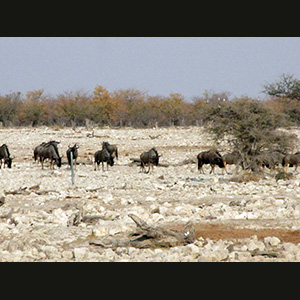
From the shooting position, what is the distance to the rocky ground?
8070 mm

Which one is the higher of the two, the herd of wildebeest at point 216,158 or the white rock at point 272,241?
the herd of wildebeest at point 216,158

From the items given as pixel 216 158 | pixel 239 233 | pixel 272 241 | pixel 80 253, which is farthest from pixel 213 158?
pixel 80 253

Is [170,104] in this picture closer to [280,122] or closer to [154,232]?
[280,122]

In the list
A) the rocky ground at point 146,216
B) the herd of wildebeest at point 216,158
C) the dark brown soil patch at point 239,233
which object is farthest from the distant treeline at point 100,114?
the dark brown soil patch at point 239,233

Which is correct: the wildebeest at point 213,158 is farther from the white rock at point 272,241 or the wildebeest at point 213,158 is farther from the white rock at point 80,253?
the white rock at point 80,253

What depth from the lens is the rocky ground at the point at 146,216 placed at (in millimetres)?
8070

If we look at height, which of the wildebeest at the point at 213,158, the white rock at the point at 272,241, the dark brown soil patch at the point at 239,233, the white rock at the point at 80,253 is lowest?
the white rock at the point at 80,253

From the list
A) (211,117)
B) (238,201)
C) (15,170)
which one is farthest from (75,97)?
(238,201)

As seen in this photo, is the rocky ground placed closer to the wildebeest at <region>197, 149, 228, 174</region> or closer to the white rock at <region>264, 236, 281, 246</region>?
the white rock at <region>264, 236, 281, 246</region>

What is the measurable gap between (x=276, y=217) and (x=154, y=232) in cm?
297

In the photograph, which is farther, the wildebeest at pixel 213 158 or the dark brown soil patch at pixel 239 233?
the wildebeest at pixel 213 158

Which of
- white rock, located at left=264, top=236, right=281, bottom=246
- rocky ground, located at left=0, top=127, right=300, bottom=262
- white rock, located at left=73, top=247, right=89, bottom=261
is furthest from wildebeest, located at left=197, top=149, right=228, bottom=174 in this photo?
white rock, located at left=73, top=247, right=89, bottom=261

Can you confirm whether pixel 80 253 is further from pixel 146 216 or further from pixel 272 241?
pixel 272 241

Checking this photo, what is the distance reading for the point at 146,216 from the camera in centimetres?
1067
